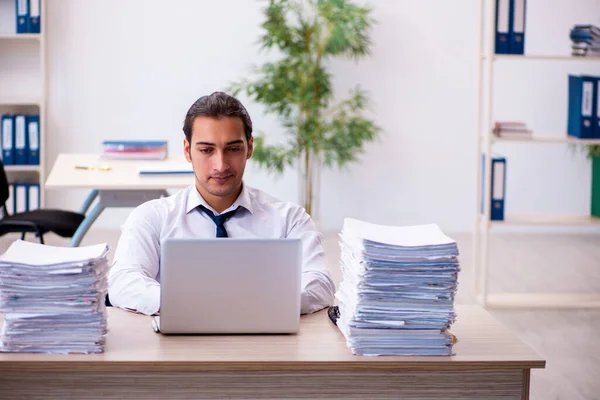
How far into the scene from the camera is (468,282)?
5672 mm

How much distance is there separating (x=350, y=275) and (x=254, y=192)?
2.29ft

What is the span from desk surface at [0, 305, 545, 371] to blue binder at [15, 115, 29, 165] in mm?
4367

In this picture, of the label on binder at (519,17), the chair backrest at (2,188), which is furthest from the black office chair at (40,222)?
the label on binder at (519,17)

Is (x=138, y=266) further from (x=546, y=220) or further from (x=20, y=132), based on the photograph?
(x=20, y=132)

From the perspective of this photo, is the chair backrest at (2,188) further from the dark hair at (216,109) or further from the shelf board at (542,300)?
the dark hair at (216,109)

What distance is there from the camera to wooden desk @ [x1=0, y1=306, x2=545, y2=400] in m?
2.06

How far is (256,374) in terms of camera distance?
208 centimetres

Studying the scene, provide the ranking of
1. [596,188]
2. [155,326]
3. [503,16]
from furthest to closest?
[596,188] → [503,16] → [155,326]

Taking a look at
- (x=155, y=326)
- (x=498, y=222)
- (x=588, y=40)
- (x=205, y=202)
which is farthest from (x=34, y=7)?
(x=155, y=326)

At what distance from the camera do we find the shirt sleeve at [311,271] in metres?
2.49

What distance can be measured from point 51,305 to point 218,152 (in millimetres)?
680

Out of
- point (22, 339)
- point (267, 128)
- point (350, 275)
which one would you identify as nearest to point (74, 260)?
point (22, 339)

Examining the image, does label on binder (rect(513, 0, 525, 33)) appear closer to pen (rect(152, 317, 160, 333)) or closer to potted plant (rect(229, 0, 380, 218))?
potted plant (rect(229, 0, 380, 218))

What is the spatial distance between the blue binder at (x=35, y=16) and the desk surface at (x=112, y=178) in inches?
67.1
